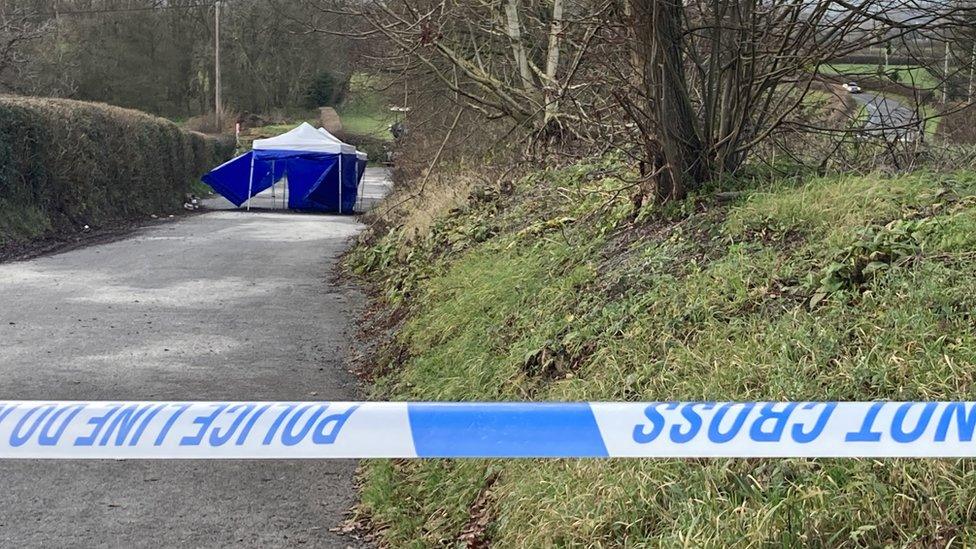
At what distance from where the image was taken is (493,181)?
45.3 feet

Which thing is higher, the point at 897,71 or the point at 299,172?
the point at 897,71

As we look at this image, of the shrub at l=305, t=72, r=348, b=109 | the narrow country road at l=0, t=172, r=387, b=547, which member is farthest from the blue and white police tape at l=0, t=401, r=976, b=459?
the shrub at l=305, t=72, r=348, b=109

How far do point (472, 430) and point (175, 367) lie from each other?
5.84 meters

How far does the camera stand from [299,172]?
30.9m

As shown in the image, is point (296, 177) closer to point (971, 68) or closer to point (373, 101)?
point (373, 101)

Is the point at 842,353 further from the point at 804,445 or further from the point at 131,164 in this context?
the point at 131,164

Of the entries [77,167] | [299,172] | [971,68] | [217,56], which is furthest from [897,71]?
[217,56]

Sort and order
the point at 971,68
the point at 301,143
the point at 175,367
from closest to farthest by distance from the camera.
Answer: the point at 971,68
the point at 175,367
the point at 301,143

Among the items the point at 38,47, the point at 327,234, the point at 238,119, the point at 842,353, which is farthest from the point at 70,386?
the point at 238,119

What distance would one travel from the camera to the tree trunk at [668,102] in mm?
7133

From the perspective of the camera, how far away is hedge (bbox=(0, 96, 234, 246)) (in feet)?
58.7

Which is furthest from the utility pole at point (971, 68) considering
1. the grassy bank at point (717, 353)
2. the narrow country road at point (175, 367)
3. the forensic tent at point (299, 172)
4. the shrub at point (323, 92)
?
the shrub at point (323, 92)

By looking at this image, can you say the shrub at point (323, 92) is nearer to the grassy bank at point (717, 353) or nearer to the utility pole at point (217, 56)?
the utility pole at point (217, 56)

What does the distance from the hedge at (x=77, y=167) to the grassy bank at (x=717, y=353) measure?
490 inches
